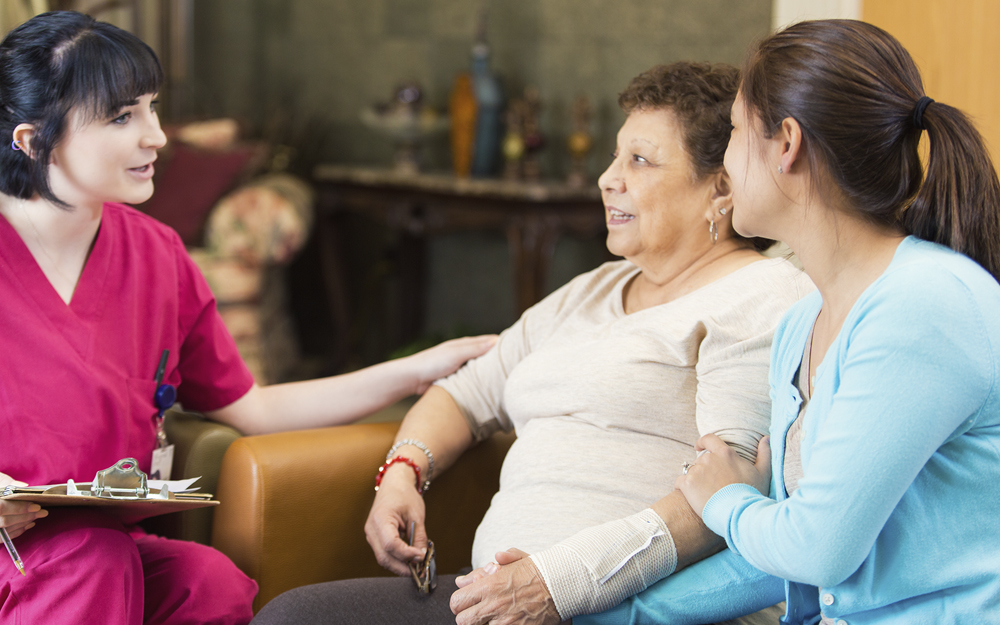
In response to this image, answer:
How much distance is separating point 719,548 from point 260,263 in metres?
2.64

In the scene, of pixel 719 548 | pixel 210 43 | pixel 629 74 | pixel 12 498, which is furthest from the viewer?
pixel 210 43

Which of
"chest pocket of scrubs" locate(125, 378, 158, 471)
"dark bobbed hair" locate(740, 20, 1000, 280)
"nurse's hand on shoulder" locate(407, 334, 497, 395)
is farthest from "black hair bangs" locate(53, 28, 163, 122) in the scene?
"dark bobbed hair" locate(740, 20, 1000, 280)

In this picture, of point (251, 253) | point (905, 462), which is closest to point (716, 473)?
point (905, 462)

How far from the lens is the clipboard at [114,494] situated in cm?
107

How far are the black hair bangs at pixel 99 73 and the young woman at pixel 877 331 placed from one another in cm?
82

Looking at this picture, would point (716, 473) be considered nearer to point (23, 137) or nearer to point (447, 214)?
point (23, 137)

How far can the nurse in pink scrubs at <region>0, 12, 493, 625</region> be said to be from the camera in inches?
45.9

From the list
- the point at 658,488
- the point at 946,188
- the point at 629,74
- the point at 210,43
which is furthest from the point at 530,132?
the point at 946,188

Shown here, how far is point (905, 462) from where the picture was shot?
0.82 m

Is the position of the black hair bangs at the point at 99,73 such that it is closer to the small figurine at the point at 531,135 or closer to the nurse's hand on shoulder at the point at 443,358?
the nurse's hand on shoulder at the point at 443,358

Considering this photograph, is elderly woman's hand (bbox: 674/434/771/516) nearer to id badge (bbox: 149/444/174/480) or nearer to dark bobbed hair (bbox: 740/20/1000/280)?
dark bobbed hair (bbox: 740/20/1000/280)

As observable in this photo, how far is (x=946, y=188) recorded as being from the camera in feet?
2.98

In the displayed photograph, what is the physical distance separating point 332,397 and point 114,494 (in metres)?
0.49

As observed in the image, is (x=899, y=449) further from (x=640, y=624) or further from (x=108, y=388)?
(x=108, y=388)
